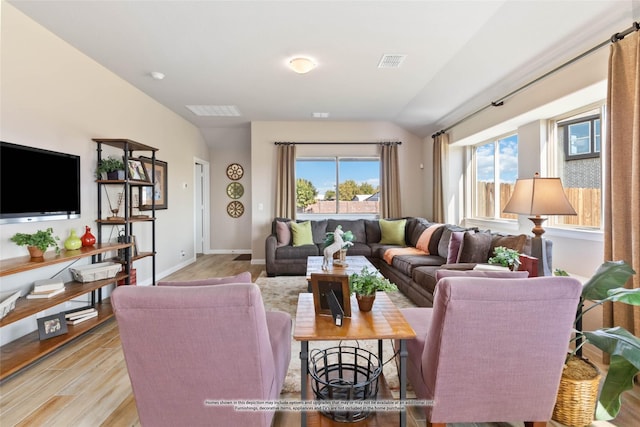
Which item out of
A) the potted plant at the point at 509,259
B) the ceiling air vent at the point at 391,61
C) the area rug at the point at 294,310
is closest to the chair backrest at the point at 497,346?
the area rug at the point at 294,310

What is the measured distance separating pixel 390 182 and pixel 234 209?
355cm

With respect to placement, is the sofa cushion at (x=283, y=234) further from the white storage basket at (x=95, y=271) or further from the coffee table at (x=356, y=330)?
the coffee table at (x=356, y=330)

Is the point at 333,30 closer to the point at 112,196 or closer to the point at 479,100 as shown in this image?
the point at 479,100

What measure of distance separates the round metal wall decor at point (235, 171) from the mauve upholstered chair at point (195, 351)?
5.96 m

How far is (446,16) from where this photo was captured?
2.45m

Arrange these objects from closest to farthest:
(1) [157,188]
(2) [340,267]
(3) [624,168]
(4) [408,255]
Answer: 1. (3) [624,168]
2. (2) [340,267]
3. (4) [408,255]
4. (1) [157,188]

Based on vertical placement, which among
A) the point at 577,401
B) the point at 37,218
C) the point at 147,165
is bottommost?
the point at 577,401

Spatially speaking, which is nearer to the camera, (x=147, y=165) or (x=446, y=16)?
(x=446, y=16)

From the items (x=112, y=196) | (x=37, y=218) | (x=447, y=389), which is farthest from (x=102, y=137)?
(x=447, y=389)

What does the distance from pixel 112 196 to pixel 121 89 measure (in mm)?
1331

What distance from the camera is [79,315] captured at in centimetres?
268

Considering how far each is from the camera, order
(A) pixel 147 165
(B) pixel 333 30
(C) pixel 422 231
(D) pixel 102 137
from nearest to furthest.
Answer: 1. (B) pixel 333 30
2. (D) pixel 102 137
3. (A) pixel 147 165
4. (C) pixel 422 231

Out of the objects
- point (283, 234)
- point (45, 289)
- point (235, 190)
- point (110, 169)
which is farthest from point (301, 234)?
point (45, 289)

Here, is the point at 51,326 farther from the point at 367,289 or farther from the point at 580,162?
the point at 580,162
